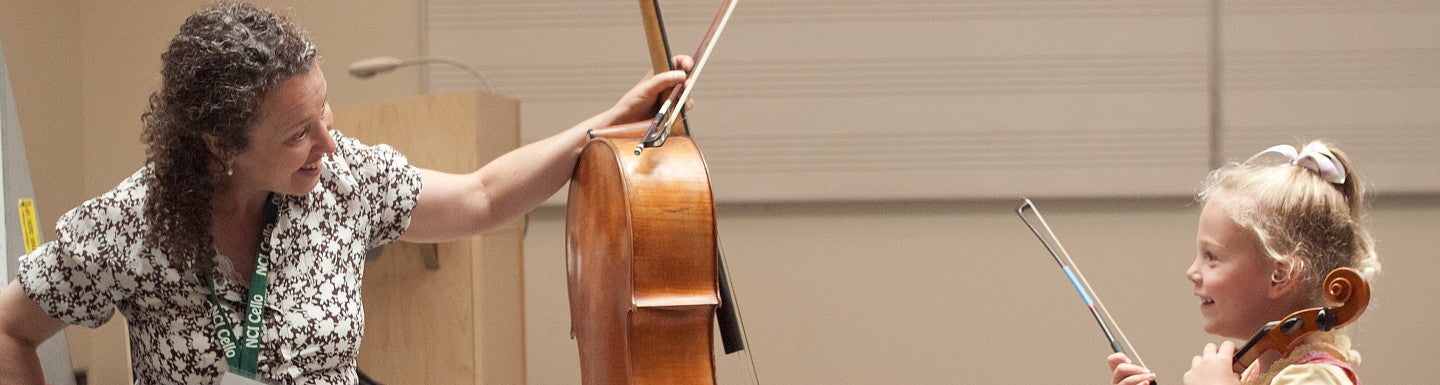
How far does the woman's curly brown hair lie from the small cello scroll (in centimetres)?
113

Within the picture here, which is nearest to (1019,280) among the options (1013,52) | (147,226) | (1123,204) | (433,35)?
(1123,204)

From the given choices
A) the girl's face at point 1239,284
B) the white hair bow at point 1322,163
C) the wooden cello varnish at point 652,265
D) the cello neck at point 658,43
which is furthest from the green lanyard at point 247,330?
the white hair bow at point 1322,163

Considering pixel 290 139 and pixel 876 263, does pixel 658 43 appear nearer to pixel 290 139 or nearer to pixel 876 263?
pixel 290 139

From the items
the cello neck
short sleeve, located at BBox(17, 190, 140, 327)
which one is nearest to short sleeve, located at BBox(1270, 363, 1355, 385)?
the cello neck

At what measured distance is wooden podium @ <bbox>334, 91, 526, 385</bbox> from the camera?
2.40 metres

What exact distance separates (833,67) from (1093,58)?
69 cm

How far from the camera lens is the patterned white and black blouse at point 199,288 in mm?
1323

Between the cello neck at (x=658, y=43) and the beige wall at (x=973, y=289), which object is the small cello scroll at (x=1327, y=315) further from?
the beige wall at (x=973, y=289)

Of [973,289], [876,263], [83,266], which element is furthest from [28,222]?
[973,289]

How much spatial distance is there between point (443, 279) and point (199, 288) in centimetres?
109

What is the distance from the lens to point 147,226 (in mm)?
1341

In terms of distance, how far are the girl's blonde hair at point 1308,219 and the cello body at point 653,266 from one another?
0.67m

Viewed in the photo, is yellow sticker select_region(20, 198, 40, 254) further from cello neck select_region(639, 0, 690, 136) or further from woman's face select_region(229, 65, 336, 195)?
cello neck select_region(639, 0, 690, 136)

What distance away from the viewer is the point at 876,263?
3.21 metres
